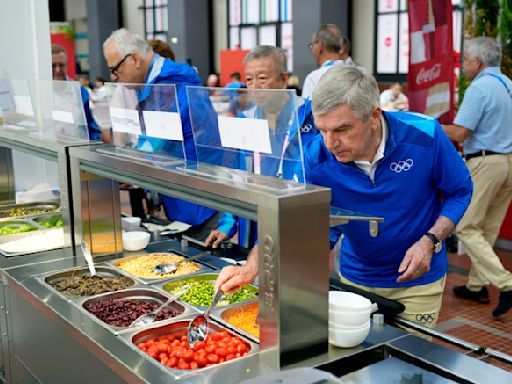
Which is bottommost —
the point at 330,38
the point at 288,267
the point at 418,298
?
the point at 418,298

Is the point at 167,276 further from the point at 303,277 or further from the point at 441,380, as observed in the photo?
the point at 441,380

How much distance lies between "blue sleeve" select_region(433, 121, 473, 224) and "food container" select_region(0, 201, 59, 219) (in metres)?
2.24

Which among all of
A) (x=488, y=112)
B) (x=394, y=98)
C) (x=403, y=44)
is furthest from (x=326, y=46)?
(x=403, y=44)

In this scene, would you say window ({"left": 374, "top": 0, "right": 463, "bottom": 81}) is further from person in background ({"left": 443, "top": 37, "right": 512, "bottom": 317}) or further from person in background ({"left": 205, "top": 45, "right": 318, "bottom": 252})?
person in background ({"left": 205, "top": 45, "right": 318, "bottom": 252})

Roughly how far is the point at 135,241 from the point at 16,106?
120cm

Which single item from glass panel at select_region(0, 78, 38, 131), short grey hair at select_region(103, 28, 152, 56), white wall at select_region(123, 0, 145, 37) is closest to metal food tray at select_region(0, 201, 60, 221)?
glass panel at select_region(0, 78, 38, 131)

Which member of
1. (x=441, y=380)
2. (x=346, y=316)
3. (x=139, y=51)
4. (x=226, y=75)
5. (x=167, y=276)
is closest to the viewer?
(x=441, y=380)

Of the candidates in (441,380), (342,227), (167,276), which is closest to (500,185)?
(342,227)

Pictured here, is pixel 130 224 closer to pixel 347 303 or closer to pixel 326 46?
pixel 347 303

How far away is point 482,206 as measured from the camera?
4.47 m

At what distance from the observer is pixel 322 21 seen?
11555 millimetres

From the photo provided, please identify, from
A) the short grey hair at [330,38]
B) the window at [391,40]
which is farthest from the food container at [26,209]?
the window at [391,40]

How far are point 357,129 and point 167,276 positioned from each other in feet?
3.13

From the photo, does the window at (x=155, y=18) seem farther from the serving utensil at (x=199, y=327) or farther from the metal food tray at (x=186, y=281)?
the serving utensil at (x=199, y=327)
